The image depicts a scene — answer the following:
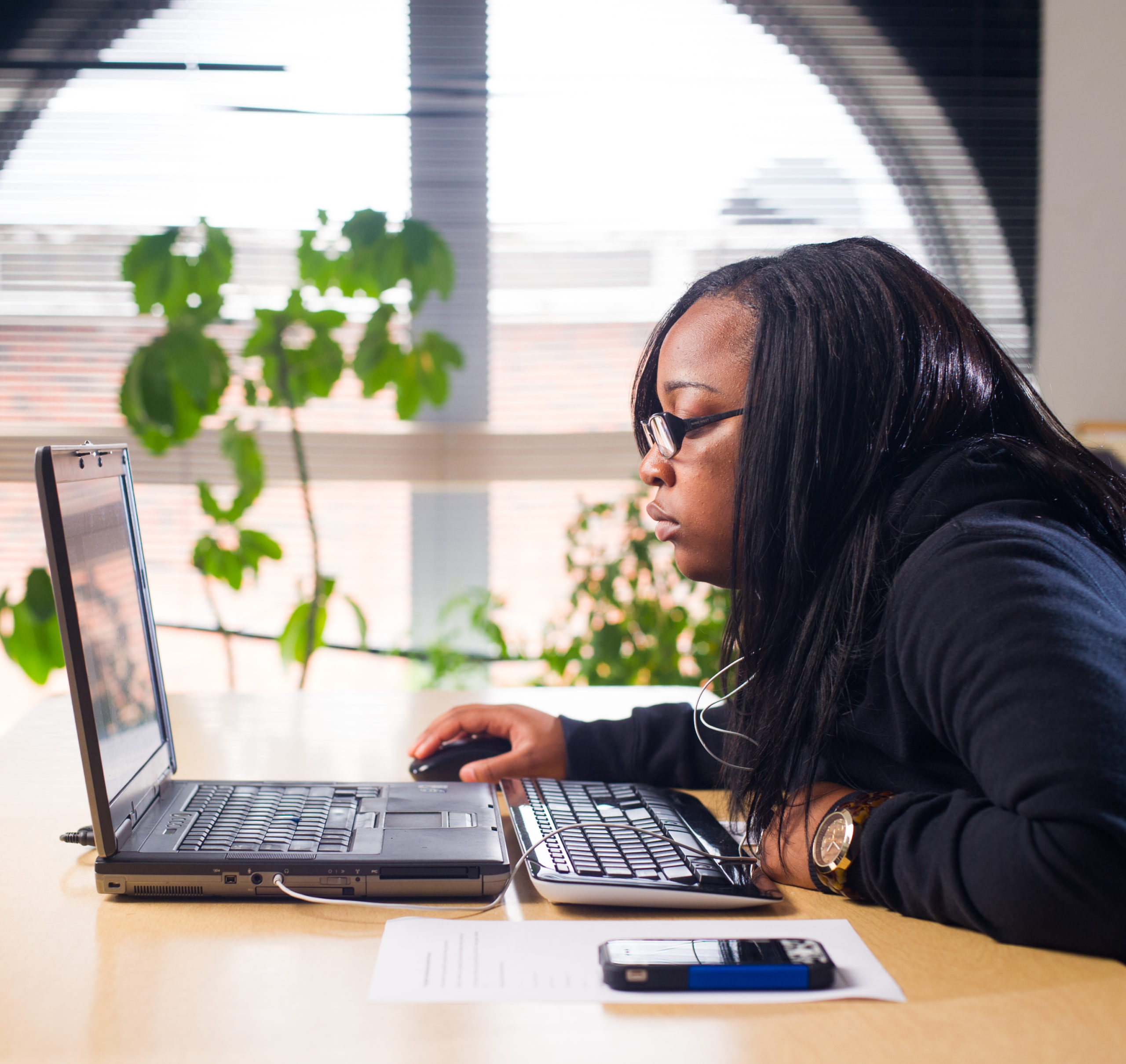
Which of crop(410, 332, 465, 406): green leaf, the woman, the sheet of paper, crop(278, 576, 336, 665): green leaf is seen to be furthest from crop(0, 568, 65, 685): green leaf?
the sheet of paper

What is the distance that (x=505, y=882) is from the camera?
2.51 feet

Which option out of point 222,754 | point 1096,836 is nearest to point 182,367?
point 222,754

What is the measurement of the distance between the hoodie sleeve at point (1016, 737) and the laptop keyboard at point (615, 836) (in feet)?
0.48

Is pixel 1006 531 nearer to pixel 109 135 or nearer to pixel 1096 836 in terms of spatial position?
pixel 1096 836

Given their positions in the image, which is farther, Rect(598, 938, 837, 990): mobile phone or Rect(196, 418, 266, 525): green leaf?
Rect(196, 418, 266, 525): green leaf

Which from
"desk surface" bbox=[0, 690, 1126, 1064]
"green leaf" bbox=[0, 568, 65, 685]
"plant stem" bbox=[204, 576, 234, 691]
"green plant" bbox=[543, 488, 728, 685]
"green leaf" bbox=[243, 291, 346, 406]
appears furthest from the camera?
"plant stem" bbox=[204, 576, 234, 691]

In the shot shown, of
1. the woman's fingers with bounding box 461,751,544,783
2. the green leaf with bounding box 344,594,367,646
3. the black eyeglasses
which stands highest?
the black eyeglasses

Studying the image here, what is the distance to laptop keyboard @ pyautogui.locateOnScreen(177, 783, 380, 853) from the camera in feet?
2.60

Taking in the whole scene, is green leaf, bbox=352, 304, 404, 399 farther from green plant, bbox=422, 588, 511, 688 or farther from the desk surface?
the desk surface

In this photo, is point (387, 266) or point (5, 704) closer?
point (387, 266)

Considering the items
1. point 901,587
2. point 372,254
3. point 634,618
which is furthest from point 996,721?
point 372,254

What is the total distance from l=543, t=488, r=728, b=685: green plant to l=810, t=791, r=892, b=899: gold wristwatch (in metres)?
1.61

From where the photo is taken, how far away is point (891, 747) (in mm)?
803

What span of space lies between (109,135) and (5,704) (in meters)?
1.69
